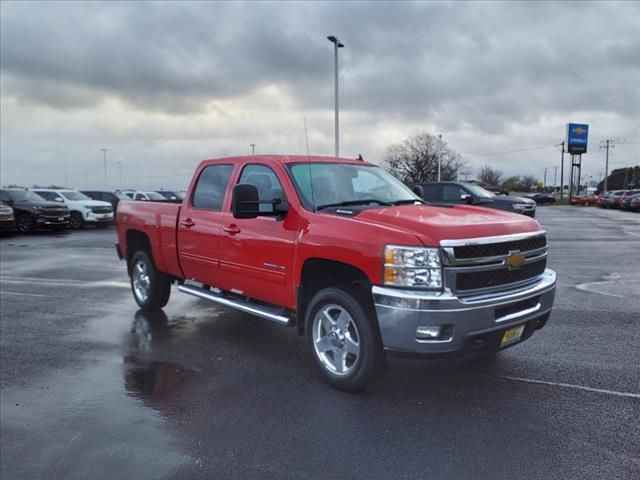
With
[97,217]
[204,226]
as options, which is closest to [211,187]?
[204,226]

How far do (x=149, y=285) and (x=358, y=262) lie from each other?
4.11 metres

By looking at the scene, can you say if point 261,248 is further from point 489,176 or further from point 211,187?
point 489,176

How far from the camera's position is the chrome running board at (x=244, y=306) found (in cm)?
471

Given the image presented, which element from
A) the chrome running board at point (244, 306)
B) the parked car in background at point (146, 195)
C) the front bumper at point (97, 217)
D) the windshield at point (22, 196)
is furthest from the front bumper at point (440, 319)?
the parked car in background at point (146, 195)

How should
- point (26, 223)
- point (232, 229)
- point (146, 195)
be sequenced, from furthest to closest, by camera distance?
point (146, 195) < point (26, 223) < point (232, 229)

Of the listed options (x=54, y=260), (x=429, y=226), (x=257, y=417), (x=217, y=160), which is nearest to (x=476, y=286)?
(x=429, y=226)

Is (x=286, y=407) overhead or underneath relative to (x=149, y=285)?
underneath

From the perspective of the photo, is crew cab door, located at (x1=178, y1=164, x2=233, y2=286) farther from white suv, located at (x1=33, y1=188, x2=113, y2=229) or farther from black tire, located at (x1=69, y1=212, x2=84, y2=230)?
black tire, located at (x1=69, y1=212, x2=84, y2=230)

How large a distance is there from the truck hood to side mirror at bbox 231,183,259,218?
0.99 m

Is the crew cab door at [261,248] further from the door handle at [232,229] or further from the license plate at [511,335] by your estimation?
the license plate at [511,335]

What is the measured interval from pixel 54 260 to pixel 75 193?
1441cm

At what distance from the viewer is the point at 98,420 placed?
3.83m

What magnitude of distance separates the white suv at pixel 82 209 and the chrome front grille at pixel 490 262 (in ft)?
76.0

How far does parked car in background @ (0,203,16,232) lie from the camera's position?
1933 cm
